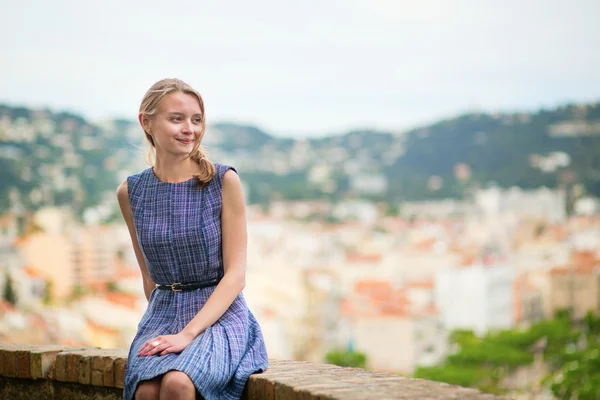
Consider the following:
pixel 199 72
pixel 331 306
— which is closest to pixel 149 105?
pixel 331 306

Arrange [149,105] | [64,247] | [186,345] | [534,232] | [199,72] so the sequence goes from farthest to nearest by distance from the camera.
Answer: [199,72] < [534,232] < [64,247] < [149,105] < [186,345]

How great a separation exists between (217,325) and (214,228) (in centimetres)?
20

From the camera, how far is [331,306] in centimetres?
3953

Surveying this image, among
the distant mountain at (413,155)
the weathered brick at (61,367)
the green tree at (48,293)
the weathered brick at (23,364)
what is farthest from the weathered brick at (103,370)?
the distant mountain at (413,155)

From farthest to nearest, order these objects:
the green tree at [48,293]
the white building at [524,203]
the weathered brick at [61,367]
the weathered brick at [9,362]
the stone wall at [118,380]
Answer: the white building at [524,203] → the green tree at [48,293] → the weathered brick at [9,362] → the weathered brick at [61,367] → the stone wall at [118,380]

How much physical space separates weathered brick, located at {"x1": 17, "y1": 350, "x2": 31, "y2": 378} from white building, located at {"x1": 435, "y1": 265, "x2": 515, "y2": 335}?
39967 millimetres

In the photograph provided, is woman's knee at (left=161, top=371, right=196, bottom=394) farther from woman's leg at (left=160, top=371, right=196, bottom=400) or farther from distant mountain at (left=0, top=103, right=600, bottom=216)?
distant mountain at (left=0, top=103, right=600, bottom=216)

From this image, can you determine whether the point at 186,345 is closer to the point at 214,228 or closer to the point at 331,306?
the point at 214,228

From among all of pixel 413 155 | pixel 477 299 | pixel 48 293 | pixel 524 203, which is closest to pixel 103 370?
pixel 48 293

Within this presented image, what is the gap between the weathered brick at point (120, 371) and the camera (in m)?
2.07

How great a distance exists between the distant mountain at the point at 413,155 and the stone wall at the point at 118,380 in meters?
45.9

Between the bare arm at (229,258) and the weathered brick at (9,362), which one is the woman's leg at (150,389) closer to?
the bare arm at (229,258)

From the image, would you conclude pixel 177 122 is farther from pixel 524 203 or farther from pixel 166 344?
pixel 524 203

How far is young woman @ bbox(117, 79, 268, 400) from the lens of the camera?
183 cm
